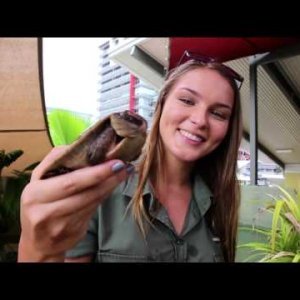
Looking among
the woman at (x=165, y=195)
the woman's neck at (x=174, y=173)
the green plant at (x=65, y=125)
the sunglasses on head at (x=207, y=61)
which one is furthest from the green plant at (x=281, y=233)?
the green plant at (x=65, y=125)

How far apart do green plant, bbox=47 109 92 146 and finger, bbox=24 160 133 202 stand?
7.2 inches

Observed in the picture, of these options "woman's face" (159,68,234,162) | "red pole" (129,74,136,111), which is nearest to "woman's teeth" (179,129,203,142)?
"woman's face" (159,68,234,162)

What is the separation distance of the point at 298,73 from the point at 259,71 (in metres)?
0.21

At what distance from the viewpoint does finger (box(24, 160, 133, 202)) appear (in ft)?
5.08

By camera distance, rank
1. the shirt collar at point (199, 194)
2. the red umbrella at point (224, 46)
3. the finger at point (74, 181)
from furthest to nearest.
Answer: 1. the red umbrella at point (224, 46)
2. the shirt collar at point (199, 194)
3. the finger at point (74, 181)

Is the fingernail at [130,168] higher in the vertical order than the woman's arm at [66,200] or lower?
higher

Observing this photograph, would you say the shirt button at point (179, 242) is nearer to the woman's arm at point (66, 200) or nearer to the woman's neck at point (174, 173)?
the woman's neck at point (174, 173)

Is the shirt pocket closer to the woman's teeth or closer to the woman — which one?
the woman

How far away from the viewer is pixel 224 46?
185 centimetres

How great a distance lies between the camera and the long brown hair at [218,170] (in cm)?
164

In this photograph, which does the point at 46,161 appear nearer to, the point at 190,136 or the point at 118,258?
the point at 118,258
